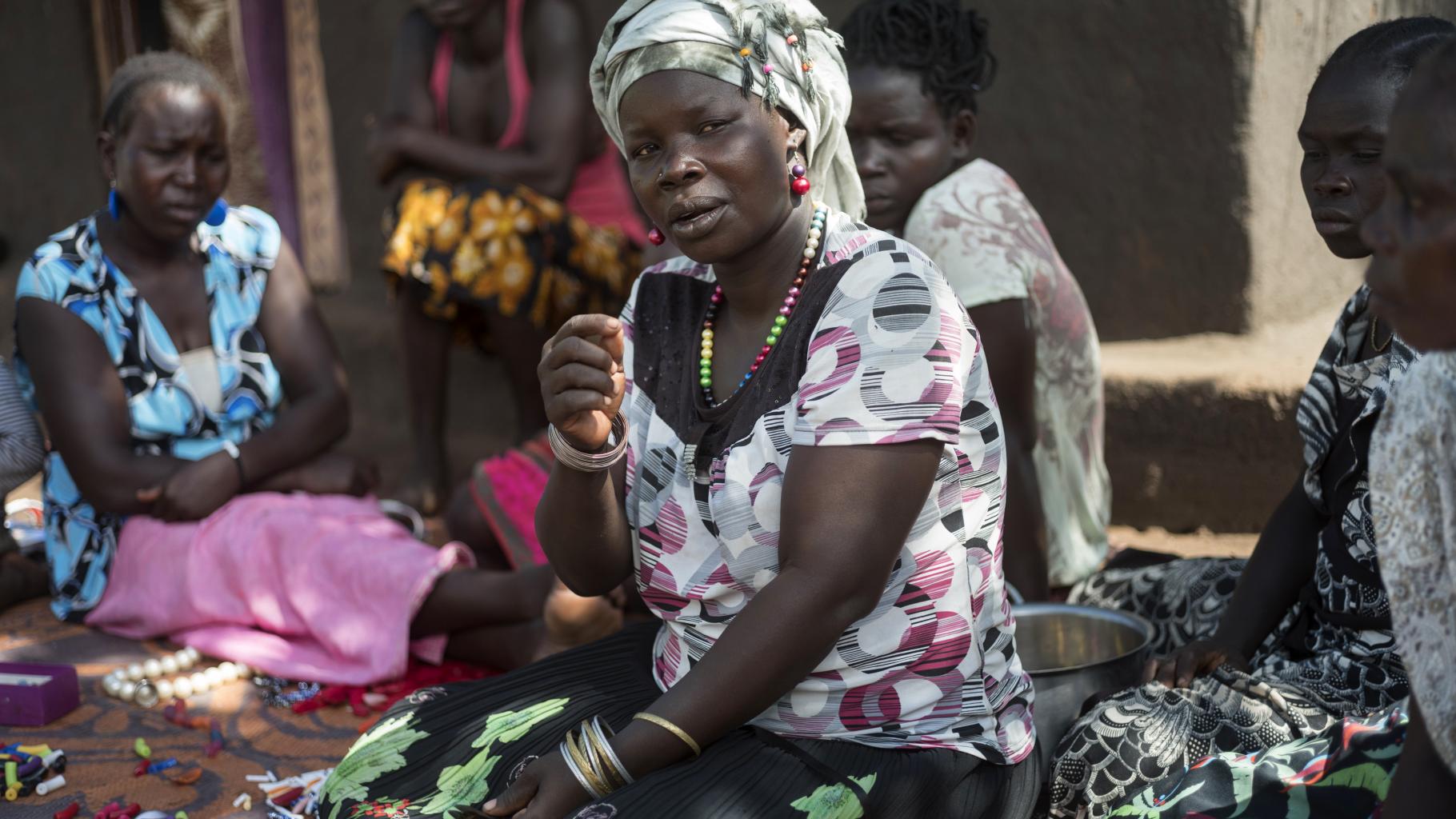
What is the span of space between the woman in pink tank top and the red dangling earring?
2.54m

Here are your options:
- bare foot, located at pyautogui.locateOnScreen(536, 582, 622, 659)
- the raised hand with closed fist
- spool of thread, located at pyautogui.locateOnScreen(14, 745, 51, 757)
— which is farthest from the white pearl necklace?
the raised hand with closed fist

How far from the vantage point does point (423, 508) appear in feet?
15.8

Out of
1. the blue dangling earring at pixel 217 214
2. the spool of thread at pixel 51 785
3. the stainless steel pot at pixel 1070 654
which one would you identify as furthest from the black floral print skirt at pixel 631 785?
the blue dangling earring at pixel 217 214

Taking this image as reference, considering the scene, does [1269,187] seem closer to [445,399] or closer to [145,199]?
[445,399]

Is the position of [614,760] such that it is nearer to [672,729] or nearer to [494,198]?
[672,729]

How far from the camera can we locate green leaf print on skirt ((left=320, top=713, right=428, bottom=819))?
224cm

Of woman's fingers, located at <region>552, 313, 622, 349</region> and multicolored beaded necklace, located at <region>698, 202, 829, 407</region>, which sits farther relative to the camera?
multicolored beaded necklace, located at <region>698, 202, 829, 407</region>

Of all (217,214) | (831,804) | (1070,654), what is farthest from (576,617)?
(217,214)

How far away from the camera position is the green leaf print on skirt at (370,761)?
2.24 m

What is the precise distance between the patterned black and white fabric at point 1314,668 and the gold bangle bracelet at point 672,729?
0.70 meters

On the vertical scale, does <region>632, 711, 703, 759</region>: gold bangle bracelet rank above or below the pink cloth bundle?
above

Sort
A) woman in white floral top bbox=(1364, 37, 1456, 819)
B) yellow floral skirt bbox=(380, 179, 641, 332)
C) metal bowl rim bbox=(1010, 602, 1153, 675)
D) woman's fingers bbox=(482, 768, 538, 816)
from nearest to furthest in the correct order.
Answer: woman in white floral top bbox=(1364, 37, 1456, 819) → woman's fingers bbox=(482, 768, 538, 816) → metal bowl rim bbox=(1010, 602, 1153, 675) → yellow floral skirt bbox=(380, 179, 641, 332)

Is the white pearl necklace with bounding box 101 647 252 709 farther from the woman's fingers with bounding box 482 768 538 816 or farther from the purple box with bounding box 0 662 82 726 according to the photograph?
the woman's fingers with bounding box 482 768 538 816

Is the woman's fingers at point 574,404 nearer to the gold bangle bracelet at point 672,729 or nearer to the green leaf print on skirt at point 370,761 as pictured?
the gold bangle bracelet at point 672,729
